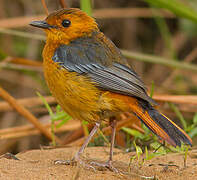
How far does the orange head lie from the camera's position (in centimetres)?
441

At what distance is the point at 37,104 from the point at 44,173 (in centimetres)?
368

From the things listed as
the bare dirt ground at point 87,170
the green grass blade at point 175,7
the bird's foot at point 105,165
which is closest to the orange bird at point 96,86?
the bird's foot at point 105,165

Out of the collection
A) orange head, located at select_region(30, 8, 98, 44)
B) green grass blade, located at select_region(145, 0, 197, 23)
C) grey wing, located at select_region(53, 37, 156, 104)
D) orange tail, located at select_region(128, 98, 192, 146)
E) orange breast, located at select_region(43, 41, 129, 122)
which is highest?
green grass blade, located at select_region(145, 0, 197, 23)

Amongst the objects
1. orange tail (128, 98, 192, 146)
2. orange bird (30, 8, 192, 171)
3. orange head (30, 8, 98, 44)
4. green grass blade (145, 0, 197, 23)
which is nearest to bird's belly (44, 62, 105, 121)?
orange bird (30, 8, 192, 171)

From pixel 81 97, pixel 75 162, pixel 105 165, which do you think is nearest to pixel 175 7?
pixel 81 97

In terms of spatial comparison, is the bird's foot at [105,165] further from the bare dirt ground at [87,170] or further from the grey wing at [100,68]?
the grey wing at [100,68]

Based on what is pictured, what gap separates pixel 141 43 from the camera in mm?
10531

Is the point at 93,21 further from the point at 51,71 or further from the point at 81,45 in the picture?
the point at 51,71

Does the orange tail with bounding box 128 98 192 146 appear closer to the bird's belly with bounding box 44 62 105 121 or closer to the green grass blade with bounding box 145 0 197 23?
the bird's belly with bounding box 44 62 105 121

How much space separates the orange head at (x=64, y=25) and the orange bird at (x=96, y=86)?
0.02 m

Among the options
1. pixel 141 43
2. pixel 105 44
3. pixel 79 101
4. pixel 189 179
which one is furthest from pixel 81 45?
pixel 141 43

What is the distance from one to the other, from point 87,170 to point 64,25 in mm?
1600

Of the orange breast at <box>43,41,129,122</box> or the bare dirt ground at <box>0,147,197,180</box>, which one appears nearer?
the bare dirt ground at <box>0,147,197,180</box>

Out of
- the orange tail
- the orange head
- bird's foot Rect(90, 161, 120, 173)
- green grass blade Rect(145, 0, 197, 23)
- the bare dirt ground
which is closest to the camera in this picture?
the bare dirt ground
